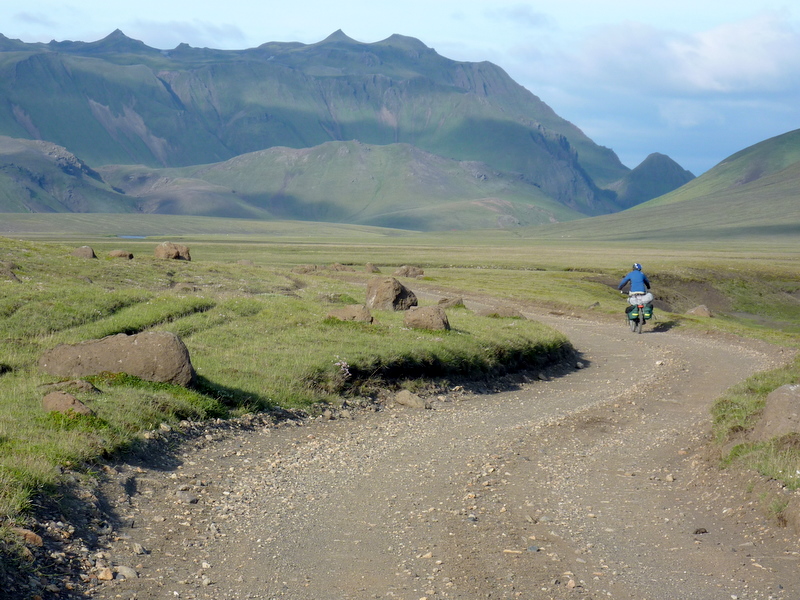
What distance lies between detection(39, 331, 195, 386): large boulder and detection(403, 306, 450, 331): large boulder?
1172 centimetres

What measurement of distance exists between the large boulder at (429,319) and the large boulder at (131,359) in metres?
11.7

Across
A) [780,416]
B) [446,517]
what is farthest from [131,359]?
[780,416]

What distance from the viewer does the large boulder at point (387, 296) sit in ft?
118

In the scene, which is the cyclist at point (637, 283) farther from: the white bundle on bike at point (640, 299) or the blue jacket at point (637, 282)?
the white bundle on bike at point (640, 299)

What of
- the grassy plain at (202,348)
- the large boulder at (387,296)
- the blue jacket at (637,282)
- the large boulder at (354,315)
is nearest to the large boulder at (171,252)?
the grassy plain at (202,348)

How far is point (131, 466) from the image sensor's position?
12648 mm

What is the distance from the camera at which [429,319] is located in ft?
91.0

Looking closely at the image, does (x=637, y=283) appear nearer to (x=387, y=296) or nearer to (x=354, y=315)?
(x=387, y=296)

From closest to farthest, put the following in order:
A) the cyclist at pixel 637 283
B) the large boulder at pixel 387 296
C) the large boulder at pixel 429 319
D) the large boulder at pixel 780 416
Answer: the large boulder at pixel 780 416 < the large boulder at pixel 429 319 < the large boulder at pixel 387 296 < the cyclist at pixel 637 283

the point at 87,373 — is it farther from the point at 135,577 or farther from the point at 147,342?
the point at 135,577

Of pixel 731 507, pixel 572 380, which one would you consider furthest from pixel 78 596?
pixel 572 380

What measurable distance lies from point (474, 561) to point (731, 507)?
4.47 m

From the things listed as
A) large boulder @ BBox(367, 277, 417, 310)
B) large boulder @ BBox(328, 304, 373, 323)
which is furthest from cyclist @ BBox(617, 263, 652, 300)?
large boulder @ BBox(328, 304, 373, 323)

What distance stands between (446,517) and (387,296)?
25.1 m
